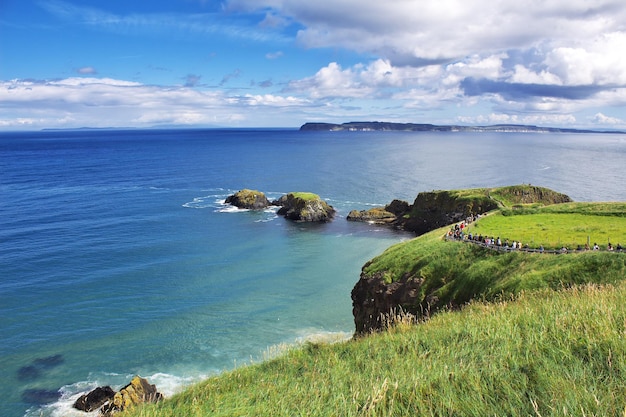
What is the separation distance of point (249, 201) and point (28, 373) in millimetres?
65163

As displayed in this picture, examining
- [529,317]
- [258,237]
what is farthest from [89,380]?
[258,237]

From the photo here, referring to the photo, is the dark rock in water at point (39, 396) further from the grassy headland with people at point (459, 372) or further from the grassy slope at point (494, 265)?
the grassy slope at point (494, 265)

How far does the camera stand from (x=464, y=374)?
8578 mm

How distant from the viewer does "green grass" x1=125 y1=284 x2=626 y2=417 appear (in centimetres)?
729

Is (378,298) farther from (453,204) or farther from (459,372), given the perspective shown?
(453,204)

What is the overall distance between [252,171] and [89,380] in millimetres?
123590

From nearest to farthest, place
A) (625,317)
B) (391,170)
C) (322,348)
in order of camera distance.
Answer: (625,317)
(322,348)
(391,170)

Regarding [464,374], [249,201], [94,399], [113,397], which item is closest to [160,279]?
[94,399]

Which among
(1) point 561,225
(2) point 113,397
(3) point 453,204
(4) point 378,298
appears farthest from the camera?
(3) point 453,204

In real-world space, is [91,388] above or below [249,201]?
below

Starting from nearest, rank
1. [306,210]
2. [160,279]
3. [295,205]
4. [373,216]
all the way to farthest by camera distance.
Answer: [160,279] → [306,210] → [373,216] → [295,205]

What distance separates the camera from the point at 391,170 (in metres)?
150

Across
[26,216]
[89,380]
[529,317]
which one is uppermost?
[529,317]

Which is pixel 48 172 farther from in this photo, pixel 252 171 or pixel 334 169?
pixel 334 169
